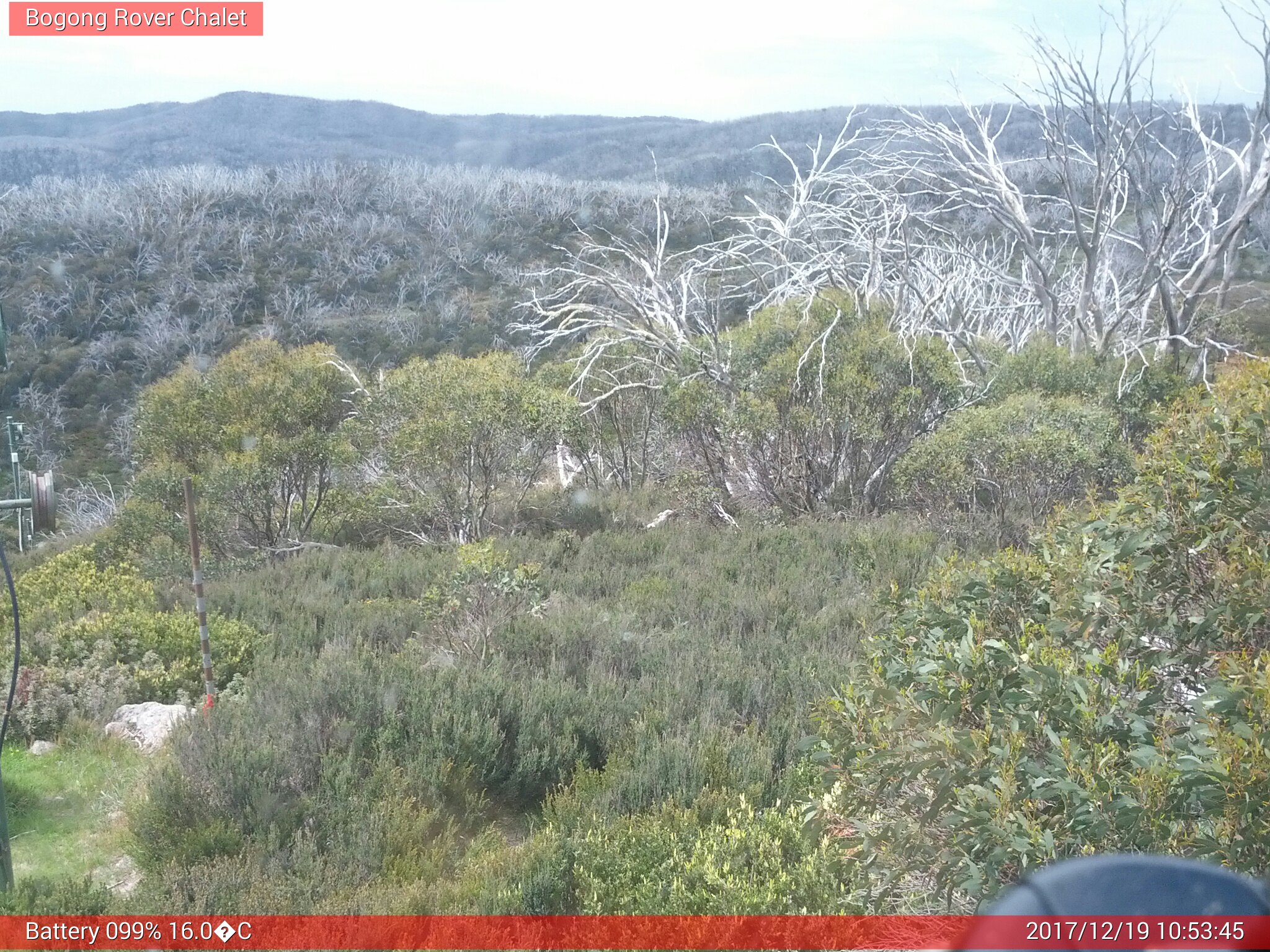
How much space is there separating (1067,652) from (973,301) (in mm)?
14443

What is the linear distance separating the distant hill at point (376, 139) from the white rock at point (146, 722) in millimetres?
34762

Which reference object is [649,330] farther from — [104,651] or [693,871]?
[693,871]

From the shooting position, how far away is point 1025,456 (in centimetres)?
901

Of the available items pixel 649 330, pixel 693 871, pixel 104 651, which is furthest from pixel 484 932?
pixel 649 330

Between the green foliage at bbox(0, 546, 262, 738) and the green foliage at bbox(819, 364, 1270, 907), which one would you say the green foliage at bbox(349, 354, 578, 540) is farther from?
the green foliage at bbox(819, 364, 1270, 907)

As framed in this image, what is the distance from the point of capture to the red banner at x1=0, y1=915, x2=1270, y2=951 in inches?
115

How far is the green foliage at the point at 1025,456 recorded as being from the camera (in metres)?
8.95

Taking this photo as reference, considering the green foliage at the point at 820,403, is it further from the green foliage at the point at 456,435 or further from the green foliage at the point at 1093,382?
the green foliage at the point at 456,435

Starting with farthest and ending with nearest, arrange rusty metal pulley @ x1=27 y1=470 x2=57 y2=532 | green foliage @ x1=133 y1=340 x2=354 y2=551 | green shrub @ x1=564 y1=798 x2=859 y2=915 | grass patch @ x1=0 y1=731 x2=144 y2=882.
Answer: green foliage @ x1=133 y1=340 x2=354 y2=551, grass patch @ x1=0 y1=731 x2=144 y2=882, rusty metal pulley @ x1=27 y1=470 x2=57 y2=532, green shrub @ x1=564 y1=798 x2=859 y2=915

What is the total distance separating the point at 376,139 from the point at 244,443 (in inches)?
2194

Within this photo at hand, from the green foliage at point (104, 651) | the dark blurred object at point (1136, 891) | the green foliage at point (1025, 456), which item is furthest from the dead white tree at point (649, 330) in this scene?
the dark blurred object at point (1136, 891)

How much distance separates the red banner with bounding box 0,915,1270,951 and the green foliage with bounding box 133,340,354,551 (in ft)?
26.5

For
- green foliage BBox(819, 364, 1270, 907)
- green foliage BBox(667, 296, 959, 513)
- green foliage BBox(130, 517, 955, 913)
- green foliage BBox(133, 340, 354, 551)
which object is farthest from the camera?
green foliage BBox(133, 340, 354, 551)

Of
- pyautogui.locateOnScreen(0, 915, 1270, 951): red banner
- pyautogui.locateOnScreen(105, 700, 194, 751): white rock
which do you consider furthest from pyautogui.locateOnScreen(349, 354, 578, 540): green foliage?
pyautogui.locateOnScreen(0, 915, 1270, 951): red banner
